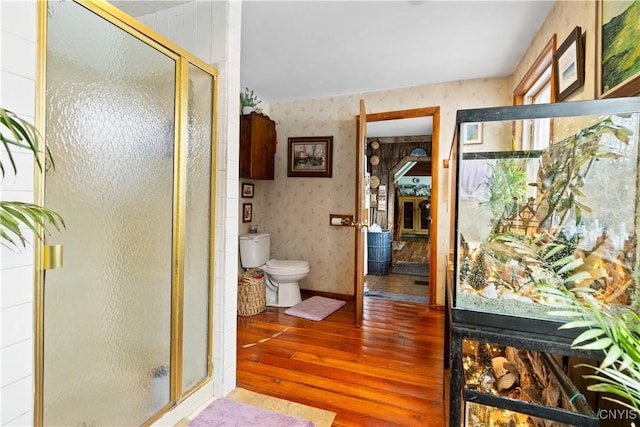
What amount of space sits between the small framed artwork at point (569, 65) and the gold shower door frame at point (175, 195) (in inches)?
75.2

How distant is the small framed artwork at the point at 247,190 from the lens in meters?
3.67

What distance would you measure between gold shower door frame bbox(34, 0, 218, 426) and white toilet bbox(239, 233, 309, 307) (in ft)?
5.07

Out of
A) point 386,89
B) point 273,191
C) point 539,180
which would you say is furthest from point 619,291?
point 273,191

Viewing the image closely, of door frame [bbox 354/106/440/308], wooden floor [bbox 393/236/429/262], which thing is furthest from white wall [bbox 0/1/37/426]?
wooden floor [bbox 393/236/429/262]

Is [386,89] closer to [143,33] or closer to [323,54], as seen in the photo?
[323,54]

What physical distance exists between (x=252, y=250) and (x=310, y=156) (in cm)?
131

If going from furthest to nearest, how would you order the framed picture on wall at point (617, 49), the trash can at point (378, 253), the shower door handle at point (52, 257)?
the trash can at point (378, 253)
the framed picture on wall at point (617, 49)
the shower door handle at point (52, 257)

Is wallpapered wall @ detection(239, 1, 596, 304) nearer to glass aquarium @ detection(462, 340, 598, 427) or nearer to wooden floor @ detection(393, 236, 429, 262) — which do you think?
glass aquarium @ detection(462, 340, 598, 427)

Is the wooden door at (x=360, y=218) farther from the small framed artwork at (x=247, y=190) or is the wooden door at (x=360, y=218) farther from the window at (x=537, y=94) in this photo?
the small framed artwork at (x=247, y=190)

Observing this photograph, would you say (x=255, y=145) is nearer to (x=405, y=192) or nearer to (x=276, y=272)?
(x=276, y=272)

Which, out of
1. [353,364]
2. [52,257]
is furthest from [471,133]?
[353,364]

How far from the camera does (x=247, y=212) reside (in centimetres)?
376

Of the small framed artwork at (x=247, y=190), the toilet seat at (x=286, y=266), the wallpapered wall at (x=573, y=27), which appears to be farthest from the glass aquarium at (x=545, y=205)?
the small framed artwork at (x=247, y=190)

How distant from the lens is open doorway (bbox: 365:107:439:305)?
343 centimetres
